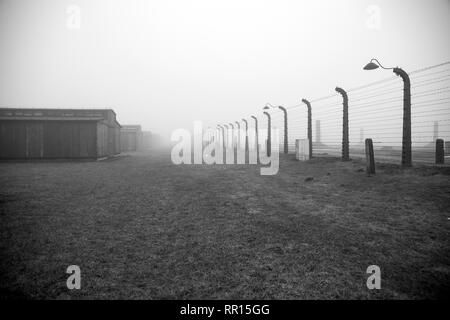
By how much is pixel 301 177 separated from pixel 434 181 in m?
4.27

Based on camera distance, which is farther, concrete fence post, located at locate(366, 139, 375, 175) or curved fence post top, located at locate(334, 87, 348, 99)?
curved fence post top, located at locate(334, 87, 348, 99)

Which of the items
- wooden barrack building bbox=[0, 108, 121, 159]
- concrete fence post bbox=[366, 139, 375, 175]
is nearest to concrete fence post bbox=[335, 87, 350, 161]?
concrete fence post bbox=[366, 139, 375, 175]

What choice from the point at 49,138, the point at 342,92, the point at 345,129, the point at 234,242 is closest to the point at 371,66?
the point at 342,92

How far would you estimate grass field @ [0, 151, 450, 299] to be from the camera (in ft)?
8.80

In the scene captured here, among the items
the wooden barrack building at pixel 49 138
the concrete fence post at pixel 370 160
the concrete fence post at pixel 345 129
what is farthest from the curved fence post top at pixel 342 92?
the wooden barrack building at pixel 49 138

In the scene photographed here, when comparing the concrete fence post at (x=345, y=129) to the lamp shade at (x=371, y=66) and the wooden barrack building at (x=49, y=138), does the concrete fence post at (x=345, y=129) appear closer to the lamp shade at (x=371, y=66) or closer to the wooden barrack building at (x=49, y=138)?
the lamp shade at (x=371, y=66)

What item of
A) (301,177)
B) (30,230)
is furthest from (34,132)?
(301,177)

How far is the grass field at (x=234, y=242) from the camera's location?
2.68 metres

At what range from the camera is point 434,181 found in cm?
658

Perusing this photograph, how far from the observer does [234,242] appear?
12.6 feet

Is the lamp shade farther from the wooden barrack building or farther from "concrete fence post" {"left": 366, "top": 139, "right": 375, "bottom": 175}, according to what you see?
the wooden barrack building
